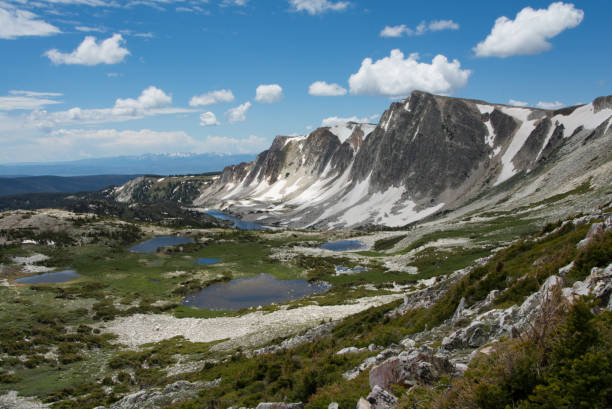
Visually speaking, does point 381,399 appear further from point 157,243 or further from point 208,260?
point 157,243

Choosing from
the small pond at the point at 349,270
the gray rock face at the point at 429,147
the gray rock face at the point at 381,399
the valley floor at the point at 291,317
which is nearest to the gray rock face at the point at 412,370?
the valley floor at the point at 291,317

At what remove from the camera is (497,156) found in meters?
154

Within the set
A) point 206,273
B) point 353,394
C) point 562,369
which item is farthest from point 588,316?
point 206,273

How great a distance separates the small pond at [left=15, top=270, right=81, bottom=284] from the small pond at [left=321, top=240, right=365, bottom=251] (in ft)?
229

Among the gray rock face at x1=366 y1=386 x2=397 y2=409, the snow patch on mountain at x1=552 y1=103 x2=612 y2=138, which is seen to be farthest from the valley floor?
the snow patch on mountain at x1=552 y1=103 x2=612 y2=138

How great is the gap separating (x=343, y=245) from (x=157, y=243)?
65192 millimetres

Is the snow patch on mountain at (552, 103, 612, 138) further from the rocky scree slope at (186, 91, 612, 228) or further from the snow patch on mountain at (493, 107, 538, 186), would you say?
the snow patch on mountain at (493, 107, 538, 186)

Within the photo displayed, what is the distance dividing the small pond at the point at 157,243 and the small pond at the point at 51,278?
2570 centimetres

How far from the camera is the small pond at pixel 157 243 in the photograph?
112256 millimetres

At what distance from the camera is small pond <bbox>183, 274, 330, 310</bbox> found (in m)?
61.4

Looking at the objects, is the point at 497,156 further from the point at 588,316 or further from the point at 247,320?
the point at 588,316

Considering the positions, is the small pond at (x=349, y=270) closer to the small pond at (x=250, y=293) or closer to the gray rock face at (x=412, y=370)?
the small pond at (x=250, y=293)

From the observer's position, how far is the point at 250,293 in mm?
67688

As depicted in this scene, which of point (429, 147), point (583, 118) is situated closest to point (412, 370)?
point (583, 118)
